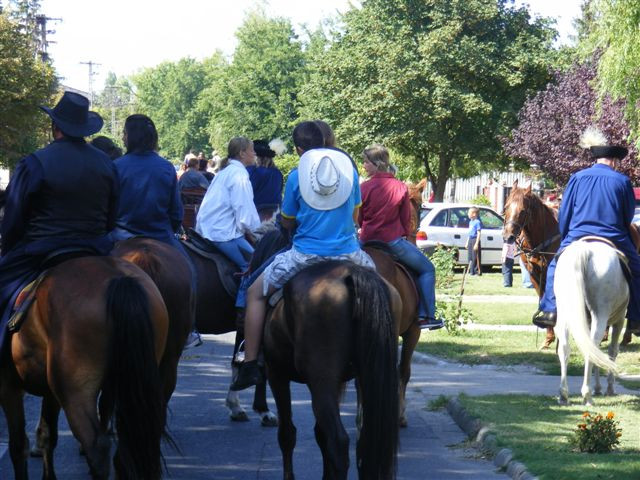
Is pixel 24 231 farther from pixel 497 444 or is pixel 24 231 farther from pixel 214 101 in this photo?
pixel 214 101

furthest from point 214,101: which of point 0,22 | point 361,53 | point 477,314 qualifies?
point 477,314

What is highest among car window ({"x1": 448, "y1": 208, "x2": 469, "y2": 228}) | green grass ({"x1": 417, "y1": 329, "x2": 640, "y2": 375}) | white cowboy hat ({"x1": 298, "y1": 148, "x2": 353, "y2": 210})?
white cowboy hat ({"x1": 298, "y1": 148, "x2": 353, "y2": 210})

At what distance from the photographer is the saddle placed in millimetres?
10367

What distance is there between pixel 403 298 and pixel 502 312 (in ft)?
37.0

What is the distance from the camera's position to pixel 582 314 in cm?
1052

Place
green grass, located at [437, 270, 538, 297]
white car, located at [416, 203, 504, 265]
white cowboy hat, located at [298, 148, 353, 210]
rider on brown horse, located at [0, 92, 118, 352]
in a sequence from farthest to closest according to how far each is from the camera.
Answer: white car, located at [416, 203, 504, 265] → green grass, located at [437, 270, 538, 297] → white cowboy hat, located at [298, 148, 353, 210] → rider on brown horse, located at [0, 92, 118, 352]

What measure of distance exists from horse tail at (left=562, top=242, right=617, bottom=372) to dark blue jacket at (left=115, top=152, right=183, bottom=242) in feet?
12.7

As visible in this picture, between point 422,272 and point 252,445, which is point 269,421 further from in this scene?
point 422,272

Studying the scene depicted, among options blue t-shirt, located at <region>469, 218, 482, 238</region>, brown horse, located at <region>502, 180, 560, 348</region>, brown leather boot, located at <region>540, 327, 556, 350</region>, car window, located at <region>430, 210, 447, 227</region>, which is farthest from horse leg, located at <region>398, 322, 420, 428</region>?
car window, located at <region>430, 210, 447, 227</region>

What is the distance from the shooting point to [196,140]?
124312mm

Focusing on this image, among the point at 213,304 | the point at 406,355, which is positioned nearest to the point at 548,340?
the point at 406,355

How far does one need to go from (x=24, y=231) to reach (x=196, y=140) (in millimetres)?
118236

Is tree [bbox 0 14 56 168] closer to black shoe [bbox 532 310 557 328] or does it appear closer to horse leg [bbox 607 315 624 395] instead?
black shoe [bbox 532 310 557 328]

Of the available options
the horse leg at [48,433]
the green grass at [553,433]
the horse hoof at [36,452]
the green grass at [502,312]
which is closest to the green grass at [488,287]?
the green grass at [502,312]
